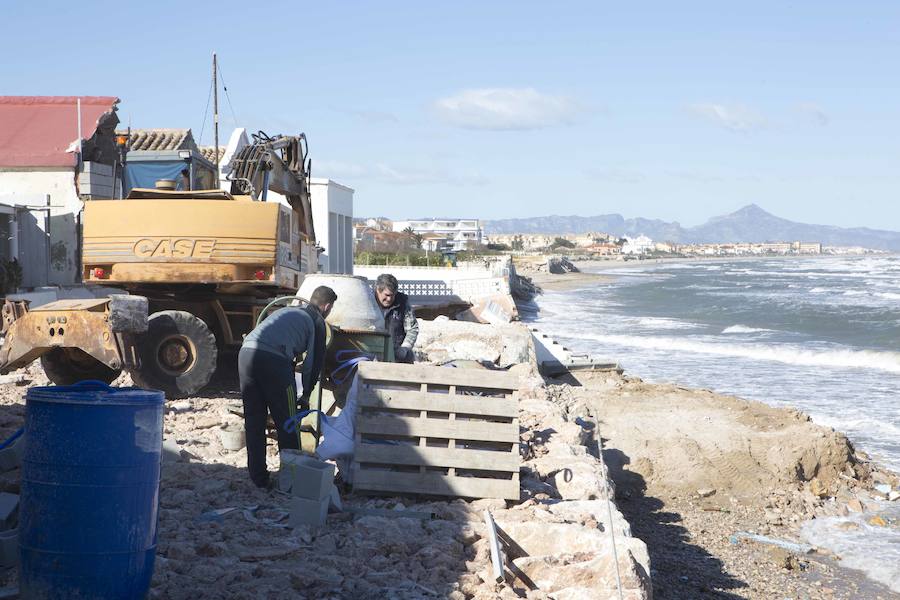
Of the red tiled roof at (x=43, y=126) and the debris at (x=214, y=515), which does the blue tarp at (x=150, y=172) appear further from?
the debris at (x=214, y=515)

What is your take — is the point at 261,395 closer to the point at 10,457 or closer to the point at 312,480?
the point at 312,480

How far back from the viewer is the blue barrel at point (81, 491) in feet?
14.4

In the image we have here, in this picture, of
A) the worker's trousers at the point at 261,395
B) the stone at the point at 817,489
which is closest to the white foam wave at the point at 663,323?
the stone at the point at 817,489

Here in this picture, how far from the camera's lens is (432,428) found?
707cm

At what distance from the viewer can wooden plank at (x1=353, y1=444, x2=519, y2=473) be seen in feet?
23.1

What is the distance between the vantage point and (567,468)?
27.2 feet

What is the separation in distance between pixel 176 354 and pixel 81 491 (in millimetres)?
7142

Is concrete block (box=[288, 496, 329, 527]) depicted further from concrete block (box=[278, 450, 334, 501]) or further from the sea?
the sea

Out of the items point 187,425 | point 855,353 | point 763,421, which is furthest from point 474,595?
point 855,353

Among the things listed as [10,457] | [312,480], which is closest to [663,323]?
[312,480]

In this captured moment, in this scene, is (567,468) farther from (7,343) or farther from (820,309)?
(820,309)

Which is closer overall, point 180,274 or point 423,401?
point 423,401

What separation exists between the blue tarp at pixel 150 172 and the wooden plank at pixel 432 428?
28.9ft

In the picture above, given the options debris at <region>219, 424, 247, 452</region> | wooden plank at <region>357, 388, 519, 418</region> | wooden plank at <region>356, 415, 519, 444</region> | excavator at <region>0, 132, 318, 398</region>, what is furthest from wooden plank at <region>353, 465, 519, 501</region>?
excavator at <region>0, 132, 318, 398</region>
